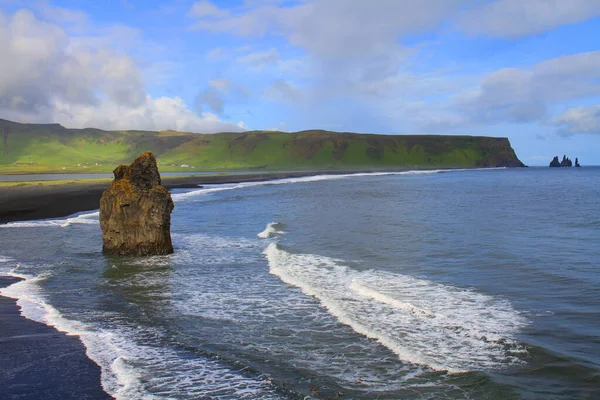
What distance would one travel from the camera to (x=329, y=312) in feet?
44.1

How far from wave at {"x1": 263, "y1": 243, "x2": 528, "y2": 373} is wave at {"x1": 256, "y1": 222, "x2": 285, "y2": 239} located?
393 inches

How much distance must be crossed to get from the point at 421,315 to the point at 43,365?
8.67 meters

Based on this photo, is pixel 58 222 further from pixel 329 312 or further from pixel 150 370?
pixel 150 370

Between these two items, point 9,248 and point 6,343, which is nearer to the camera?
point 6,343

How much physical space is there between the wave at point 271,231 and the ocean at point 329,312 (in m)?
0.99

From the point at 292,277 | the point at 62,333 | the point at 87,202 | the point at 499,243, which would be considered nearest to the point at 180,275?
the point at 292,277

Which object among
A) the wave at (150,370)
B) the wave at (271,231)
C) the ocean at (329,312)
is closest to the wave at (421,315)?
the ocean at (329,312)

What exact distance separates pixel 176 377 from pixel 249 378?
4.29ft

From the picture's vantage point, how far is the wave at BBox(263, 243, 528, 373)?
10.2 meters

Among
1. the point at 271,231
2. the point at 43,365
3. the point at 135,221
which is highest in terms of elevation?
the point at 135,221

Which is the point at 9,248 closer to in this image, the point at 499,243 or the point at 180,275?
the point at 180,275

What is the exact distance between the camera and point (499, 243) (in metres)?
25.3

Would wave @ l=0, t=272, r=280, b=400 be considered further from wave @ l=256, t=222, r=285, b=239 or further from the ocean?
wave @ l=256, t=222, r=285, b=239

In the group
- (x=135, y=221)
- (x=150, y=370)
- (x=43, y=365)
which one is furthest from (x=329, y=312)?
Result: (x=135, y=221)
